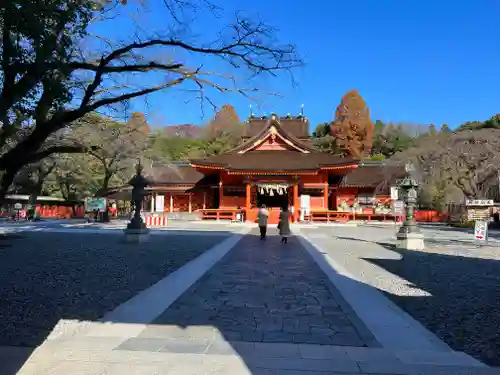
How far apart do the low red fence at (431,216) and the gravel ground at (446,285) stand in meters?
25.1

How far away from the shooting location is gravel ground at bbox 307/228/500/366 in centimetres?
529

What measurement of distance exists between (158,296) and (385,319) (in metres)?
3.75

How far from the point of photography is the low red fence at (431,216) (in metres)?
39.0

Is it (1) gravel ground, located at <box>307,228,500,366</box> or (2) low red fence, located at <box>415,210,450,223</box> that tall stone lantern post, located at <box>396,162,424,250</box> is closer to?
(1) gravel ground, located at <box>307,228,500,366</box>

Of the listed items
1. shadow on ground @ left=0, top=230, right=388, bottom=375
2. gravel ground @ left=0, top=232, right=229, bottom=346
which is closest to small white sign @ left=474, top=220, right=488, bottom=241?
shadow on ground @ left=0, top=230, right=388, bottom=375

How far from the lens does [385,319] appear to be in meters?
5.97

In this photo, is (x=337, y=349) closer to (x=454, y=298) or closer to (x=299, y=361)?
(x=299, y=361)

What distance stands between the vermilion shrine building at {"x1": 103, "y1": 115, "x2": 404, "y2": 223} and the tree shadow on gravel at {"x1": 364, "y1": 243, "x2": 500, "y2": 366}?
17095 millimetres

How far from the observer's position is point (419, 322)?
5848 millimetres

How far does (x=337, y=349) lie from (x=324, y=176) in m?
29.9

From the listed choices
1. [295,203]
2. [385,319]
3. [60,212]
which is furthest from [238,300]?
[60,212]

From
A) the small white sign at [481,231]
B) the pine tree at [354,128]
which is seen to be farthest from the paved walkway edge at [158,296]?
the pine tree at [354,128]

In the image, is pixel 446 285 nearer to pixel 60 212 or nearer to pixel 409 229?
pixel 409 229

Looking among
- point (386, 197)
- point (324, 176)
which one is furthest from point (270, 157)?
point (386, 197)
